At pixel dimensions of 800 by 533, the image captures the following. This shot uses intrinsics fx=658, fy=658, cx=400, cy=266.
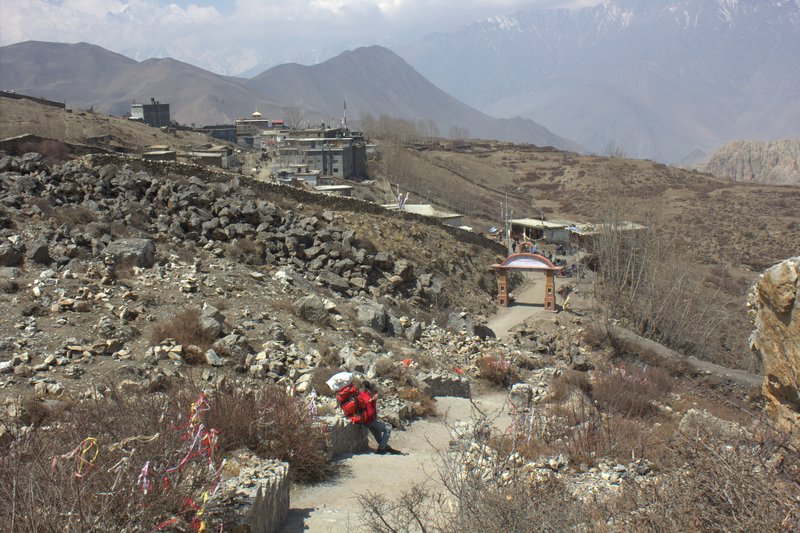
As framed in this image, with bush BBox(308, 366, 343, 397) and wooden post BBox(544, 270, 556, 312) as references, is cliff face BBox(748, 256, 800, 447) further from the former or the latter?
wooden post BBox(544, 270, 556, 312)

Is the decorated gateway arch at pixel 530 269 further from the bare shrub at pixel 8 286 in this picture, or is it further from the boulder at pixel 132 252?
the bare shrub at pixel 8 286

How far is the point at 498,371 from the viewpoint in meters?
14.3

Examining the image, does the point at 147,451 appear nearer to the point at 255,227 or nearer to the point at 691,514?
the point at 691,514

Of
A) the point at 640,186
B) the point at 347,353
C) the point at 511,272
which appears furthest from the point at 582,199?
the point at 347,353

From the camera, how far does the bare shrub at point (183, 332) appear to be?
11.1 m

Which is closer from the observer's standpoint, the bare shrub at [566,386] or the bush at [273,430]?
the bush at [273,430]

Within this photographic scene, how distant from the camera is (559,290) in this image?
1087 inches

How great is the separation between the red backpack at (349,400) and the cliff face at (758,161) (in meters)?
132

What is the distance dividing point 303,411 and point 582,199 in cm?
6967

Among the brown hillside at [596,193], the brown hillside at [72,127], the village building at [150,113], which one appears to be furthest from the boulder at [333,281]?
the village building at [150,113]

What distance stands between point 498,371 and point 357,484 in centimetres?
790

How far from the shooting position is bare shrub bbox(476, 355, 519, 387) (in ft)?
46.6

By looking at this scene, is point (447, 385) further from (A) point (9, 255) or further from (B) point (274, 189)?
(B) point (274, 189)

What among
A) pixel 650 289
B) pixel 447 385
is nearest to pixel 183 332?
pixel 447 385
